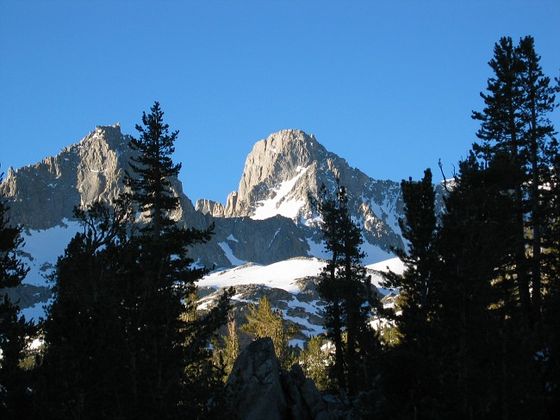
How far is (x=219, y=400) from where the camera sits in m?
13.6

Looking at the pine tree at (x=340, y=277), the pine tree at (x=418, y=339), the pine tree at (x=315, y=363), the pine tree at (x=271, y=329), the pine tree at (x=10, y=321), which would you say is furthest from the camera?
the pine tree at (x=315, y=363)

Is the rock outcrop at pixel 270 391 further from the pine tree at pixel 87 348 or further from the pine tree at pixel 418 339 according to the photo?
the pine tree at pixel 87 348

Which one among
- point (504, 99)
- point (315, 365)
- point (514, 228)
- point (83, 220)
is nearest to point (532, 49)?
point (504, 99)

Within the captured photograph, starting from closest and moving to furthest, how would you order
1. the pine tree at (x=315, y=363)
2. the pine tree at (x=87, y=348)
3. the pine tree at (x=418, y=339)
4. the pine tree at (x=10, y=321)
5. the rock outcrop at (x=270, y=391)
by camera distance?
the pine tree at (x=87, y=348) → the pine tree at (x=418, y=339) → the pine tree at (x=10, y=321) → the rock outcrop at (x=270, y=391) → the pine tree at (x=315, y=363)

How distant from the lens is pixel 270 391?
24.7m

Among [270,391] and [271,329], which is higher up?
Answer: [271,329]

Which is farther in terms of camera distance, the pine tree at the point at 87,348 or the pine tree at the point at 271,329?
the pine tree at the point at 271,329

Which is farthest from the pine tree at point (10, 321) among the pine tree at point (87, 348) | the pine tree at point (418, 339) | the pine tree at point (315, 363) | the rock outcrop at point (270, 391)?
the pine tree at point (315, 363)

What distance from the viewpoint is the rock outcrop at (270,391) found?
2419cm

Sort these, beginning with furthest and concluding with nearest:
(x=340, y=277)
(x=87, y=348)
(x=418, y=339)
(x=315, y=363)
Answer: (x=315, y=363) → (x=340, y=277) → (x=418, y=339) → (x=87, y=348)

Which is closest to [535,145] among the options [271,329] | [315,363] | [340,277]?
[340,277]

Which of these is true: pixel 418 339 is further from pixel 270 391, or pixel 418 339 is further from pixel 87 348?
pixel 87 348

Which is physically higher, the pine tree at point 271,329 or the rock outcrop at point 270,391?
the pine tree at point 271,329

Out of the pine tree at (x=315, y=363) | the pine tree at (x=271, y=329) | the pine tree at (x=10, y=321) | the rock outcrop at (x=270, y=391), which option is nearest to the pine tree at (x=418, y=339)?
the rock outcrop at (x=270, y=391)
